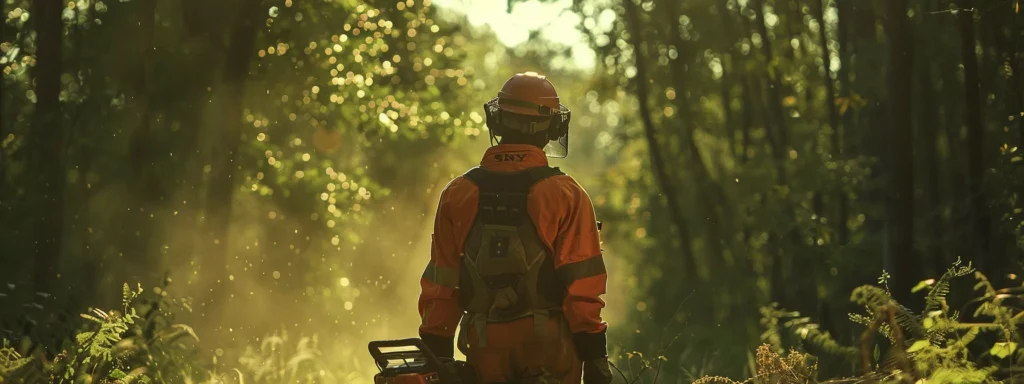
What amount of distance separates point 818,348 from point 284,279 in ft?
47.0

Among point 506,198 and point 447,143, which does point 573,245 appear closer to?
point 506,198

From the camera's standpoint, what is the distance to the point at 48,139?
1355 cm

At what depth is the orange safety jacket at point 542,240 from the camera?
5.59 m

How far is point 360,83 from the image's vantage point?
19516 mm

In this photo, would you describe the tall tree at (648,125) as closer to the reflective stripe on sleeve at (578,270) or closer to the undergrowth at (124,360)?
the undergrowth at (124,360)

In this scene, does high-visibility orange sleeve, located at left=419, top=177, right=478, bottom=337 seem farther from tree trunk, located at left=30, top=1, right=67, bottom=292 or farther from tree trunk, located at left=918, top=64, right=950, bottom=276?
tree trunk, located at left=30, top=1, right=67, bottom=292

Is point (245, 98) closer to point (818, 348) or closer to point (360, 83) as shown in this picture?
point (360, 83)

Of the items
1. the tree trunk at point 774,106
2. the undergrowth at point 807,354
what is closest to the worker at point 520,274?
the undergrowth at point 807,354

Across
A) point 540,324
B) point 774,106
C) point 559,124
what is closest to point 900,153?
point 559,124

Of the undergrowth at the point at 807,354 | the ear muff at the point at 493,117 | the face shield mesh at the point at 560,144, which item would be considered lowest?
the undergrowth at the point at 807,354

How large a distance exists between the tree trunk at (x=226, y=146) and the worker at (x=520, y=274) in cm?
1218

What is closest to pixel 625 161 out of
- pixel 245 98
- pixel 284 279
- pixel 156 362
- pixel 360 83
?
pixel 284 279

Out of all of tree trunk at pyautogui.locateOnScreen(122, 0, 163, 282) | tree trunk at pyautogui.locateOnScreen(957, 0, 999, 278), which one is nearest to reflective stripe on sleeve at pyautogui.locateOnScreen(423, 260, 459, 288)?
tree trunk at pyautogui.locateOnScreen(957, 0, 999, 278)

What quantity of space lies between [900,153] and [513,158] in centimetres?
571
